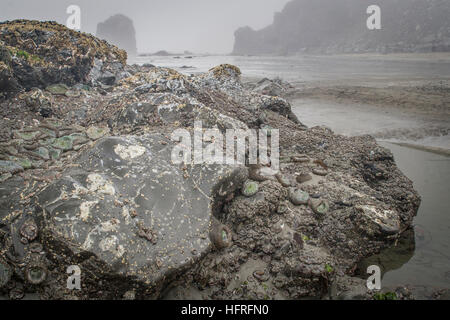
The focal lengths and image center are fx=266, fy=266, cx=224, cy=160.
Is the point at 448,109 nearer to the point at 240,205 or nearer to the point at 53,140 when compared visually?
the point at 240,205

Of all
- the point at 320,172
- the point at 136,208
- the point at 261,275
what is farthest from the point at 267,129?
the point at 136,208

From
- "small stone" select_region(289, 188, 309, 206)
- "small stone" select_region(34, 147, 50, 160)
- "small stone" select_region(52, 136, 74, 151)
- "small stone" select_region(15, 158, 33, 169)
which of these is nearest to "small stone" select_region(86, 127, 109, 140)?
"small stone" select_region(52, 136, 74, 151)

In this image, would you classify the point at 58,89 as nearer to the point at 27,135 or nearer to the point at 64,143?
the point at 27,135

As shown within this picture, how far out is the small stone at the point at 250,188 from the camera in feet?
12.4

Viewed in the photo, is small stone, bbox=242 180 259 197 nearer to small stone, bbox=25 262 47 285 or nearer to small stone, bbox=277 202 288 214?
small stone, bbox=277 202 288 214

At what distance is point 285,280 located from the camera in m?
3.13

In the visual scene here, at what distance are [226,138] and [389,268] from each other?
116 inches

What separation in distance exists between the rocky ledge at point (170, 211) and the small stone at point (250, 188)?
2cm

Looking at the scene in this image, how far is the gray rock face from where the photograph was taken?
8.57 feet

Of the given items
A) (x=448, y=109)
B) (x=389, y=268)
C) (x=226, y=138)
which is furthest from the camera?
(x=448, y=109)

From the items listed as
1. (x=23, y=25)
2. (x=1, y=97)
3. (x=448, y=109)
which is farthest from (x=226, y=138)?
(x=448, y=109)

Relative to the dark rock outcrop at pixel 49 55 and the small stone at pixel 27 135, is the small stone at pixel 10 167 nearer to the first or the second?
the small stone at pixel 27 135

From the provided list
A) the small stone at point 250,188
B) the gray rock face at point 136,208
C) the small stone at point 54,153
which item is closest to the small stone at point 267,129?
the small stone at point 250,188
